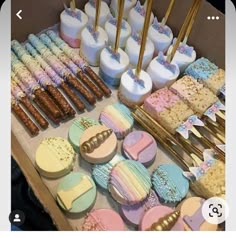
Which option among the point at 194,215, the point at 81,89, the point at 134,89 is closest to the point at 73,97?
the point at 81,89

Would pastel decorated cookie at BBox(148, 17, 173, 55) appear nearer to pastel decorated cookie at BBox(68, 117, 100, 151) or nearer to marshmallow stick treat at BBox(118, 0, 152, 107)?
marshmallow stick treat at BBox(118, 0, 152, 107)

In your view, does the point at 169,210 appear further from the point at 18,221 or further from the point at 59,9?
the point at 59,9

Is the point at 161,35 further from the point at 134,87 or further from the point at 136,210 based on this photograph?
the point at 136,210

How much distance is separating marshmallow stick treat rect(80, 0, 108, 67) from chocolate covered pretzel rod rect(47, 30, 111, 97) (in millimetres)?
25

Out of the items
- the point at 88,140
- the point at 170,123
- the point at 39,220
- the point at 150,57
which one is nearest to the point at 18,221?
the point at 39,220

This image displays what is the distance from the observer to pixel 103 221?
0.75 metres

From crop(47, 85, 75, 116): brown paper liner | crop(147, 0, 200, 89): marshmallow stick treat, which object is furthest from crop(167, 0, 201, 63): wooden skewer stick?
crop(47, 85, 75, 116): brown paper liner

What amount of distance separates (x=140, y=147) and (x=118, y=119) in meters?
0.08

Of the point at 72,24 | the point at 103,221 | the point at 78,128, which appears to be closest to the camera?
the point at 103,221

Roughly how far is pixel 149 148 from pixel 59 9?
1.29 ft

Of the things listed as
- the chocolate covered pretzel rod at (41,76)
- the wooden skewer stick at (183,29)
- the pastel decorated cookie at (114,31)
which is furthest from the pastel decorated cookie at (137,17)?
the chocolate covered pretzel rod at (41,76)

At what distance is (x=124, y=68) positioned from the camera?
0.92 m

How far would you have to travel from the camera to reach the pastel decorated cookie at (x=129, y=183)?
0.76 m

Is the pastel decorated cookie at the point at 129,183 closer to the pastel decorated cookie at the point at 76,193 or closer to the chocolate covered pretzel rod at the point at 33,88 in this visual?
the pastel decorated cookie at the point at 76,193
